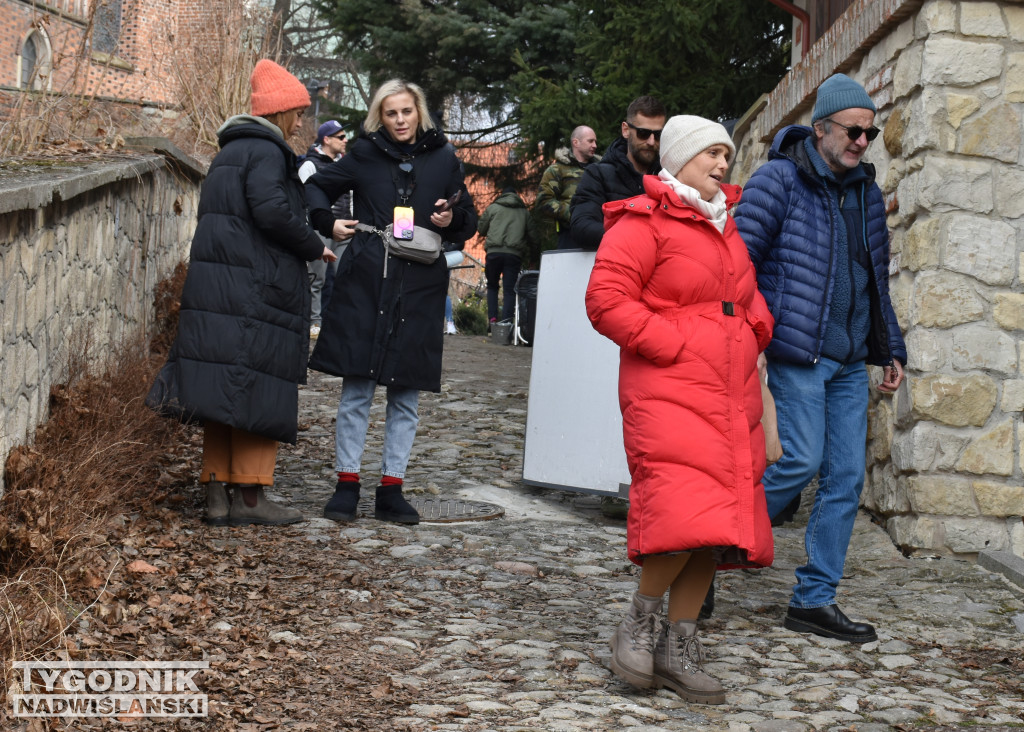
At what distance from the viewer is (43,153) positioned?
6.15 m

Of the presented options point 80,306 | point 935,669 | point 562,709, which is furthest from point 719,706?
point 80,306

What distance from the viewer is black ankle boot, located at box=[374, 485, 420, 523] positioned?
5.81 m

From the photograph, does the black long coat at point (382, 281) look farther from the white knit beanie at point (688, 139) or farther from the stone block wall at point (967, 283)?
the stone block wall at point (967, 283)

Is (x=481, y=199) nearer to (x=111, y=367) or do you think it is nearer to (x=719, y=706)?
(x=111, y=367)

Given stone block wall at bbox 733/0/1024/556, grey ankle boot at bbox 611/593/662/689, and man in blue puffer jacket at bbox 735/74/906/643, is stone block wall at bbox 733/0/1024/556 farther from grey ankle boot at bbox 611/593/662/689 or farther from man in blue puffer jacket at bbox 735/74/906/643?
→ grey ankle boot at bbox 611/593/662/689

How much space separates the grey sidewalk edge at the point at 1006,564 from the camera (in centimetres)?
528

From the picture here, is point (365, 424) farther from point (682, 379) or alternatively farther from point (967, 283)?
point (967, 283)

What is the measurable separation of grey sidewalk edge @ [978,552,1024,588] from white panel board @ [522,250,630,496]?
176 centimetres

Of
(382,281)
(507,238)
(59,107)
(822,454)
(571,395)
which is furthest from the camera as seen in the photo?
(507,238)

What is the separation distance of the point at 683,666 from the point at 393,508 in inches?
91.5

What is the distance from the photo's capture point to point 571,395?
21.2 ft

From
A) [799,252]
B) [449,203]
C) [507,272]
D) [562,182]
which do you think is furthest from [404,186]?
[507,272]

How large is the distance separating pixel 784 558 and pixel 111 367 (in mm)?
3447

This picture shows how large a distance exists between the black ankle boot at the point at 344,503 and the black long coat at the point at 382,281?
535 mm
